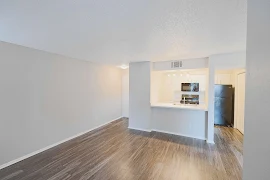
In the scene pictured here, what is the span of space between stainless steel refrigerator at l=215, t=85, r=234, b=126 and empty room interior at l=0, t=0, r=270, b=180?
0.04 metres

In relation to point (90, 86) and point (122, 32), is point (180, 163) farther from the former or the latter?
point (90, 86)

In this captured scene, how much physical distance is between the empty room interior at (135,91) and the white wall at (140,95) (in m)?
0.04

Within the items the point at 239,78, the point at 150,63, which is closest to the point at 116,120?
the point at 150,63

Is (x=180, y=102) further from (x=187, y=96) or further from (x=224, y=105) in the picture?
(x=224, y=105)

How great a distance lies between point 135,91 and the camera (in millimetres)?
4770

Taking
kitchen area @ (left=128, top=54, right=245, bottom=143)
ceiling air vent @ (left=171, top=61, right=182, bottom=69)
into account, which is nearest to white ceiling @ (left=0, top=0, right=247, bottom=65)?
kitchen area @ (left=128, top=54, right=245, bottom=143)

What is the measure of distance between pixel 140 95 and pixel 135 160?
227 centimetres

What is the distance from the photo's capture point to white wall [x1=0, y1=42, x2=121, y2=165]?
2584 mm

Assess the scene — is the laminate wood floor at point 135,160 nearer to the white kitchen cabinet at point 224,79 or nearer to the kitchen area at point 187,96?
the kitchen area at point 187,96

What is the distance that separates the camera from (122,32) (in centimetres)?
212

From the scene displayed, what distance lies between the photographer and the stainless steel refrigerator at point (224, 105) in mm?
5148

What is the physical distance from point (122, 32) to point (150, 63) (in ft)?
8.14

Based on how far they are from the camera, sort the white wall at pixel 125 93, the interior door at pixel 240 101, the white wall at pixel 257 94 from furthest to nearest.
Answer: the white wall at pixel 125 93
the interior door at pixel 240 101
the white wall at pixel 257 94

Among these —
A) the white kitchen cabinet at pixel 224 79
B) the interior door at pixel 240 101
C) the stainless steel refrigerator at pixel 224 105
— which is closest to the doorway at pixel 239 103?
the interior door at pixel 240 101
